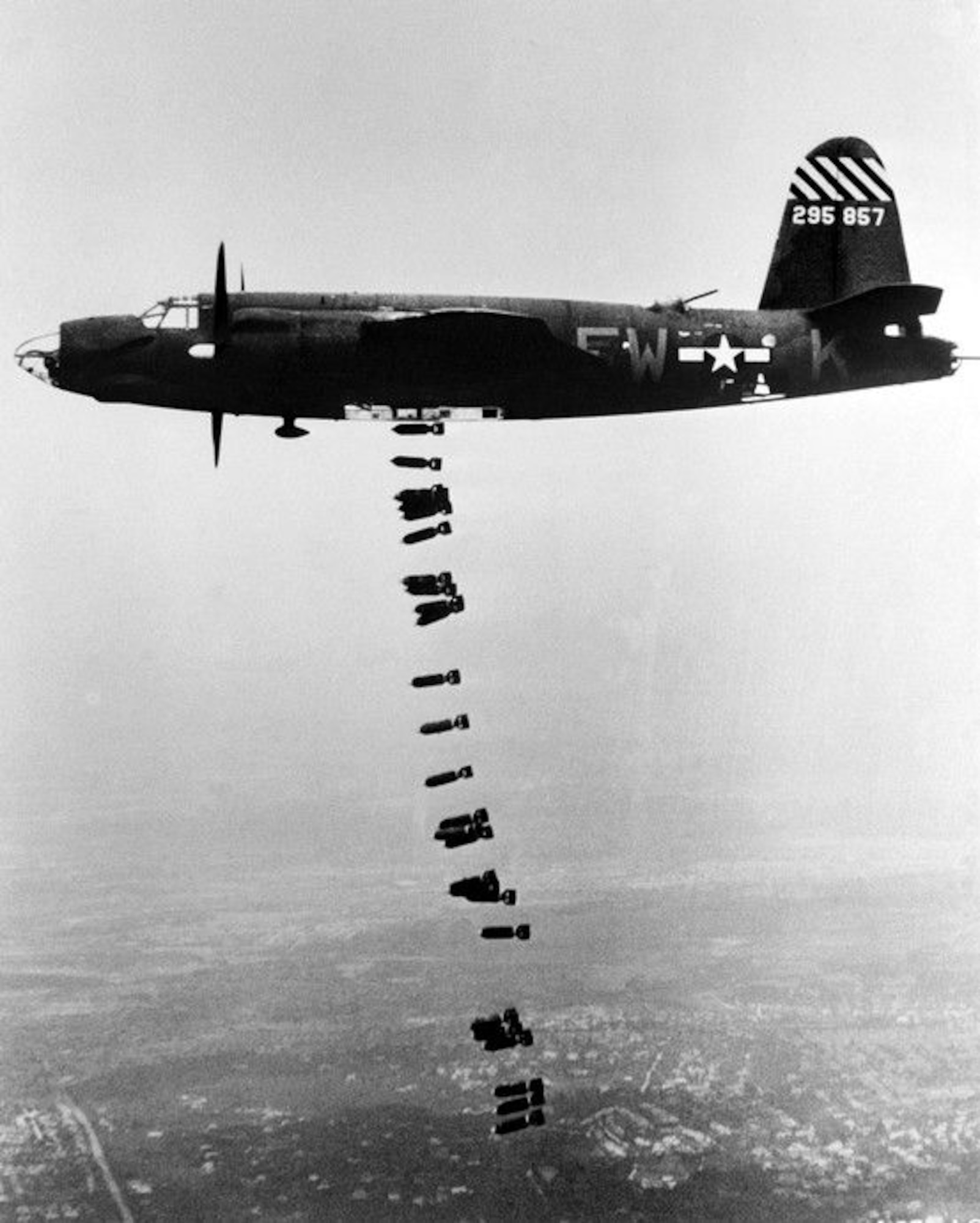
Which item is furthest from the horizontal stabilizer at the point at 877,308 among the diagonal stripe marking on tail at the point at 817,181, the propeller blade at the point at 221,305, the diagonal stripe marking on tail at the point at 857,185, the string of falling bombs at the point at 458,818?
the propeller blade at the point at 221,305

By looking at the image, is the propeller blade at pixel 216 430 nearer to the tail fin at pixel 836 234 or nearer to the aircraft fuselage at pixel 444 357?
the aircraft fuselage at pixel 444 357

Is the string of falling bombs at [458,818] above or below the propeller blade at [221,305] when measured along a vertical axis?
below

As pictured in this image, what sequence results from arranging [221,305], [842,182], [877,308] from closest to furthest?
[221,305]
[877,308]
[842,182]

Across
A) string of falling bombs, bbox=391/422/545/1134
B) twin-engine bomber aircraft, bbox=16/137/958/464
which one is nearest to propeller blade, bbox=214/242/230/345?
twin-engine bomber aircraft, bbox=16/137/958/464

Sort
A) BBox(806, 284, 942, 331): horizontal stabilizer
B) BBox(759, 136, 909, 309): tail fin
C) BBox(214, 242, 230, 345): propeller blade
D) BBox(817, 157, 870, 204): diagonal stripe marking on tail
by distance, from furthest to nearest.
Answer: BBox(817, 157, 870, 204): diagonal stripe marking on tail < BBox(759, 136, 909, 309): tail fin < BBox(806, 284, 942, 331): horizontal stabilizer < BBox(214, 242, 230, 345): propeller blade

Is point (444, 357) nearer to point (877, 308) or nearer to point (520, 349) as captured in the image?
point (520, 349)

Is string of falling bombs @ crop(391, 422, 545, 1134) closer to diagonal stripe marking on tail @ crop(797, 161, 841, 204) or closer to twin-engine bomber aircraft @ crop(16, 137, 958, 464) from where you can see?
twin-engine bomber aircraft @ crop(16, 137, 958, 464)

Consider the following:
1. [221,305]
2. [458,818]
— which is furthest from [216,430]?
[458,818]
